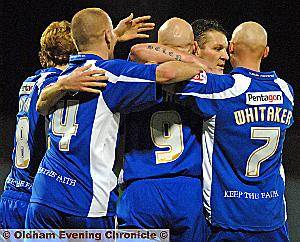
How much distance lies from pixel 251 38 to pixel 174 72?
487 mm

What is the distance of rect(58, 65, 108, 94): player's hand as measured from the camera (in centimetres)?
285

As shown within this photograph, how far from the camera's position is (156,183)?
2955 mm

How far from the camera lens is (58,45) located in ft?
11.5

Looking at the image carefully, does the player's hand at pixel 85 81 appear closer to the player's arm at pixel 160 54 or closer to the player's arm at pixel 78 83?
Result: the player's arm at pixel 78 83

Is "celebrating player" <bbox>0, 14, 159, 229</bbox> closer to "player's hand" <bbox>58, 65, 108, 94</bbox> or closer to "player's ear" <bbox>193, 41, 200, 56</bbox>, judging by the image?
"player's ear" <bbox>193, 41, 200, 56</bbox>

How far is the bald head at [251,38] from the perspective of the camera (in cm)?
305

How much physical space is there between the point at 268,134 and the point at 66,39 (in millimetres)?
1218

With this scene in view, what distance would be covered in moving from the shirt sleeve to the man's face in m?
0.39

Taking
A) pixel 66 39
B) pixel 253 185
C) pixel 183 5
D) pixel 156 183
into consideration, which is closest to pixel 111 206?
pixel 156 183

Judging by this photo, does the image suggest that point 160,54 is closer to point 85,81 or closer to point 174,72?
point 174,72

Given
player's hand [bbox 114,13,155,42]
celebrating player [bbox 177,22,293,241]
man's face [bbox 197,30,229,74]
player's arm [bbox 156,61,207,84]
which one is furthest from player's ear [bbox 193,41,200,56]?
player's arm [bbox 156,61,207,84]

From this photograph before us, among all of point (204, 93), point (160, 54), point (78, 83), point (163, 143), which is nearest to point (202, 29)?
point (160, 54)

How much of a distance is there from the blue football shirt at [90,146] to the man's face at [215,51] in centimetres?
54

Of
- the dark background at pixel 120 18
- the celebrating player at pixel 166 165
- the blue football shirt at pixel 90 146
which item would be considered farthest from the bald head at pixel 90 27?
the dark background at pixel 120 18
